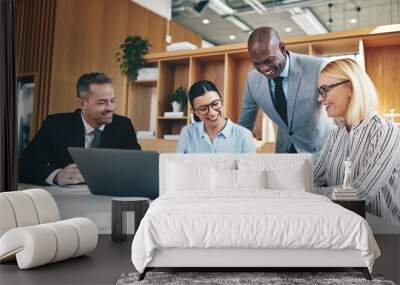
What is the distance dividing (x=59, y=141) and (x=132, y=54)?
129 cm

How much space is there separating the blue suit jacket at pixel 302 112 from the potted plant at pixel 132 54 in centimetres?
144

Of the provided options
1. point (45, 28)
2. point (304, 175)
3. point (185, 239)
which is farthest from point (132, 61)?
point (185, 239)

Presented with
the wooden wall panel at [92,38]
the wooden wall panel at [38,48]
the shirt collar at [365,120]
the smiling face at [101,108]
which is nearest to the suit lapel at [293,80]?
the shirt collar at [365,120]

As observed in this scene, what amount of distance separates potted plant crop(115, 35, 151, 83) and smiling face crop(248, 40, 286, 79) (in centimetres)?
122

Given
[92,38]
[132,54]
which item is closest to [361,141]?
[132,54]

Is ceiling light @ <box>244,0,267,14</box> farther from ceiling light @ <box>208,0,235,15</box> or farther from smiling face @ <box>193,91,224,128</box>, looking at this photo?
smiling face @ <box>193,91,224,128</box>

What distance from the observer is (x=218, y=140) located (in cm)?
495

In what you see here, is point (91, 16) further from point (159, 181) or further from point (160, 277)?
point (160, 277)

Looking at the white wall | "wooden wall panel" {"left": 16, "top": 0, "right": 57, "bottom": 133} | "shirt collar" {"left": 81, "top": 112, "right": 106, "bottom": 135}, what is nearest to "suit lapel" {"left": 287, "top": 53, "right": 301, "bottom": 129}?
the white wall

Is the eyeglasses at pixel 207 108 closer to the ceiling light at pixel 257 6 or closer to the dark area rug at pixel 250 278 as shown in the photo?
the ceiling light at pixel 257 6

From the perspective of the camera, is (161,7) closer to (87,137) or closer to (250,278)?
(87,137)

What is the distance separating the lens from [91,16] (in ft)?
17.1

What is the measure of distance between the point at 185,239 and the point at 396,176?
262cm

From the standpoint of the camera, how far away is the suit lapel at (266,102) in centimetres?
483
